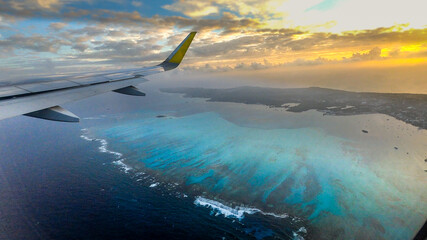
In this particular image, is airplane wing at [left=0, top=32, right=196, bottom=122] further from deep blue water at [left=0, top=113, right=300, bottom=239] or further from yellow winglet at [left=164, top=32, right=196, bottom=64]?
deep blue water at [left=0, top=113, right=300, bottom=239]

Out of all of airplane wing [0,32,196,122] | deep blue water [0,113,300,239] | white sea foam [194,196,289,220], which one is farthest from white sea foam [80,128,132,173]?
airplane wing [0,32,196,122]

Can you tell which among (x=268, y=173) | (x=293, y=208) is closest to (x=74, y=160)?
(x=268, y=173)

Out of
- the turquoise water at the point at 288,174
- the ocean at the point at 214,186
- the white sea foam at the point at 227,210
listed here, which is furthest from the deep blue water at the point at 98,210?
the turquoise water at the point at 288,174

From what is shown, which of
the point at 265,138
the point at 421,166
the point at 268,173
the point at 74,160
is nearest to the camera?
the point at 268,173

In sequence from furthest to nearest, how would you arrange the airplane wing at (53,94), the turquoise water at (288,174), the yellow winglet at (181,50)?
the turquoise water at (288,174), the yellow winglet at (181,50), the airplane wing at (53,94)

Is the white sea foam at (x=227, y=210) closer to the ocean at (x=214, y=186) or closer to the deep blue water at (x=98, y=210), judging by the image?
the ocean at (x=214, y=186)

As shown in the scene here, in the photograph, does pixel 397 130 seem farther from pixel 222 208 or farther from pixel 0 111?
pixel 0 111
